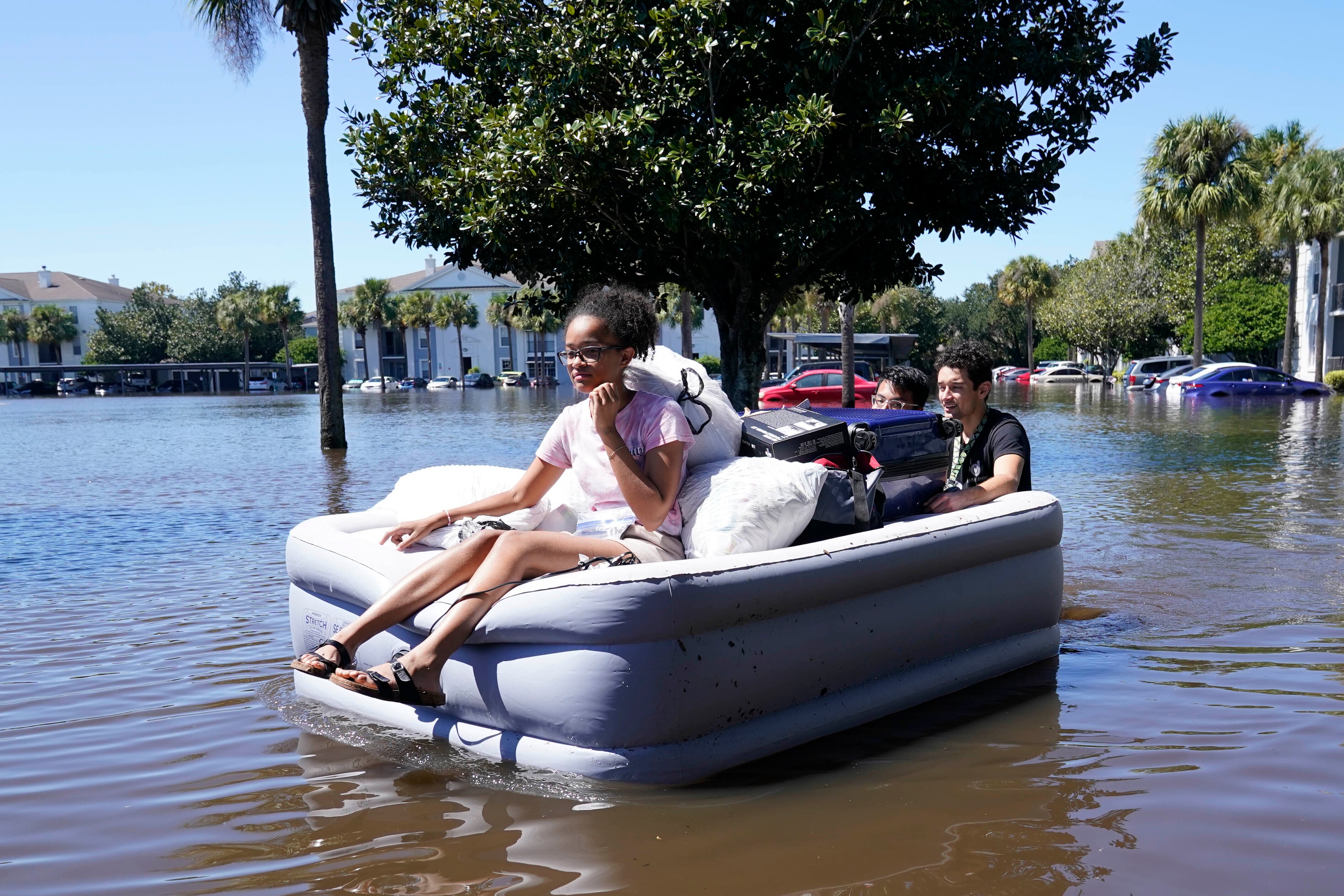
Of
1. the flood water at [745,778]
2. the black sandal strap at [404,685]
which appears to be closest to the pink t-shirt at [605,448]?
the black sandal strap at [404,685]

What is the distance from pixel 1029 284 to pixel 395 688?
66.5m

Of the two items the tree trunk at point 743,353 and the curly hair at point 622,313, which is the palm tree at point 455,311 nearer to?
the tree trunk at point 743,353

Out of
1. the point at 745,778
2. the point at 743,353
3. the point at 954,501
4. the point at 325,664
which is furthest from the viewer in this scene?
the point at 743,353

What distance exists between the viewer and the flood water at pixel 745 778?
2887 millimetres

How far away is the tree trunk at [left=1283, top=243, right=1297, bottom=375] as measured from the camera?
3966 cm

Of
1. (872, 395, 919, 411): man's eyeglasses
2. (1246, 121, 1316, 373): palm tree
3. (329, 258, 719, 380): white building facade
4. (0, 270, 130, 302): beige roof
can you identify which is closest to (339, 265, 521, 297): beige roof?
(329, 258, 719, 380): white building facade

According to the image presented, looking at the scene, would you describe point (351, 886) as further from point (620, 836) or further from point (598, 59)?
point (598, 59)

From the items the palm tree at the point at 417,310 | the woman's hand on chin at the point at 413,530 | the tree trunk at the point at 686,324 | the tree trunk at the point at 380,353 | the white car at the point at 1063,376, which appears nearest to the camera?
the woman's hand on chin at the point at 413,530

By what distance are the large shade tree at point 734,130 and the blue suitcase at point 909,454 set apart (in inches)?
229

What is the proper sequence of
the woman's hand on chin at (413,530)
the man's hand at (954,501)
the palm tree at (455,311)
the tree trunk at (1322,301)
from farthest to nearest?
the palm tree at (455,311) → the tree trunk at (1322,301) → the man's hand at (954,501) → the woman's hand on chin at (413,530)

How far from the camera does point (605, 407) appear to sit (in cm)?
390

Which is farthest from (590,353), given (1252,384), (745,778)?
(1252,384)

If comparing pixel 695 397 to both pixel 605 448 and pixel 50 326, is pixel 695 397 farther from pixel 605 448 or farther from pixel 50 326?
pixel 50 326

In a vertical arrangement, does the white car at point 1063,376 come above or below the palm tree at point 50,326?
below
